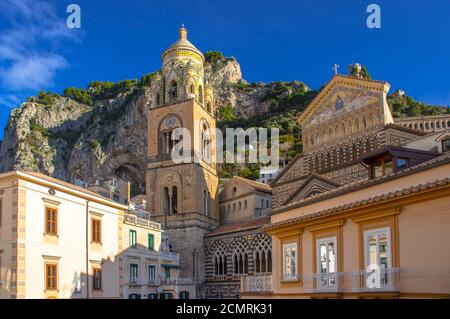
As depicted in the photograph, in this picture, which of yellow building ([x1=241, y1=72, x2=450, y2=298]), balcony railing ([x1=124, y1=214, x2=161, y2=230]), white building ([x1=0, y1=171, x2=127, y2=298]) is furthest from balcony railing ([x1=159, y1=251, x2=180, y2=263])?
yellow building ([x1=241, y1=72, x2=450, y2=298])

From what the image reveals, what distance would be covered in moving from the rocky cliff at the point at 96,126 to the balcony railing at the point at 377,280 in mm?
86707

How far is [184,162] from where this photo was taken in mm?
63406

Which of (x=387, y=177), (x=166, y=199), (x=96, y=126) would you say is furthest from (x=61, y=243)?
(x=96, y=126)

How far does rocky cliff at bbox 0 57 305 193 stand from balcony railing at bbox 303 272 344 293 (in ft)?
275

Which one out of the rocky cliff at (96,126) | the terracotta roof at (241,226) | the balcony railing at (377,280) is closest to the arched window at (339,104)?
the terracotta roof at (241,226)

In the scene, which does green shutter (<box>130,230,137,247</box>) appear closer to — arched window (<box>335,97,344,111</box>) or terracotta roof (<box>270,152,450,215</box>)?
arched window (<box>335,97,344,111</box>)

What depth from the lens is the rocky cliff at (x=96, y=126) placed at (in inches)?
4299

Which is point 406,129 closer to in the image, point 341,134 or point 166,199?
point 341,134

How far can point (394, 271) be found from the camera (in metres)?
16.7

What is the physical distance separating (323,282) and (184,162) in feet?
145

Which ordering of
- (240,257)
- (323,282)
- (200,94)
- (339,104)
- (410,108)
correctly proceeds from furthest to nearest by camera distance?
(410,108) → (200,94) → (240,257) → (339,104) → (323,282)

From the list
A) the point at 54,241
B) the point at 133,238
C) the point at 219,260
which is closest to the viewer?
the point at 54,241
